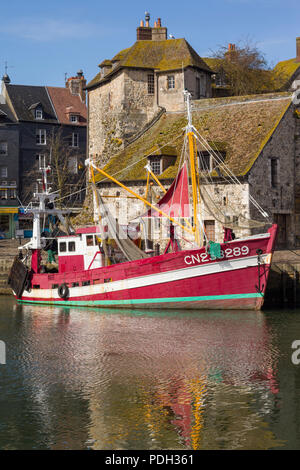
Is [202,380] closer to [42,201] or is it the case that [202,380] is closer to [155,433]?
[155,433]

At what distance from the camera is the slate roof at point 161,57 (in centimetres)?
4784

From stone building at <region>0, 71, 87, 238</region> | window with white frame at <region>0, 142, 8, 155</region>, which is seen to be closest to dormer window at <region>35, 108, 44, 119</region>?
stone building at <region>0, 71, 87, 238</region>

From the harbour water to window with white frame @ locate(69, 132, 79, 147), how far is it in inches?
1692

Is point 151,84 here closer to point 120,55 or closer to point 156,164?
point 120,55

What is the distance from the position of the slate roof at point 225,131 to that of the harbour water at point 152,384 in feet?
47.9

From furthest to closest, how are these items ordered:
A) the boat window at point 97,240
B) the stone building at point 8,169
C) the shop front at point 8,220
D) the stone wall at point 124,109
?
1. the stone building at point 8,169
2. the shop front at point 8,220
3. the stone wall at point 124,109
4. the boat window at point 97,240

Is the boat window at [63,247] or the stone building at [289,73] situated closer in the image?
the boat window at [63,247]

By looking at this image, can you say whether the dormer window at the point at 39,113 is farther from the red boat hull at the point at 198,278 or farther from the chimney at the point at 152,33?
the red boat hull at the point at 198,278

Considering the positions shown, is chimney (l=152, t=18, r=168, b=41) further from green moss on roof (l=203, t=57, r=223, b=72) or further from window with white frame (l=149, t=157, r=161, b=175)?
window with white frame (l=149, t=157, r=161, b=175)

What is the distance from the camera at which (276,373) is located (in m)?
18.3

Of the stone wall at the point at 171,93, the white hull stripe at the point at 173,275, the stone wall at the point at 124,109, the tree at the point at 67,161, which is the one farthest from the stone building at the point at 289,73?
the white hull stripe at the point at 173,275

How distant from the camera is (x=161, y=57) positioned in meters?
49.2

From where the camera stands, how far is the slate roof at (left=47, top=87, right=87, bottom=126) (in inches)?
2721

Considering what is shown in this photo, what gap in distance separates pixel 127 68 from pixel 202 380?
35384 millimetres
